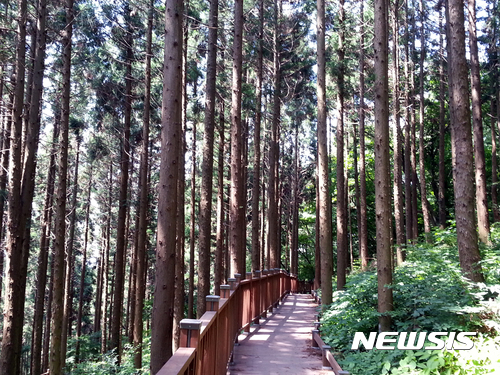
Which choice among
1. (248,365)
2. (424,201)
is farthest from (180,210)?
(424,201)

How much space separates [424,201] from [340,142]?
6.34m

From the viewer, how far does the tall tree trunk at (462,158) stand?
714cm

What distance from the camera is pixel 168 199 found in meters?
7.54

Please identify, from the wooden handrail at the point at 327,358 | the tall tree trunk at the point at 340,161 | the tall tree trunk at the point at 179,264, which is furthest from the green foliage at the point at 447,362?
the tall tree trunk at the point at 340,161

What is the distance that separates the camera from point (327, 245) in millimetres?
11547

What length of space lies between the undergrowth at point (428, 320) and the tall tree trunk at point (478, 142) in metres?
3.16

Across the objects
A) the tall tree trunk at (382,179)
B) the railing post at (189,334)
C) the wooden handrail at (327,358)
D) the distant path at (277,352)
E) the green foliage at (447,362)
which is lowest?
the distant path at (277,352)

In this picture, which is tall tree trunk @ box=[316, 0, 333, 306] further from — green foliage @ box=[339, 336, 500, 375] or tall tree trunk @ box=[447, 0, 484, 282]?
green foliage @ box=[339, 336, 500, 375]

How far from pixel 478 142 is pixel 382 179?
893 cm

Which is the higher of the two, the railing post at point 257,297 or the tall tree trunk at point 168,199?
the tall tree trunk at point 168,199

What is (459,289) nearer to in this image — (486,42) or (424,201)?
(424,201)

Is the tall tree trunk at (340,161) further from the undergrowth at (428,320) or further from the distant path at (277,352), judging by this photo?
the undergrowth at (428,320)

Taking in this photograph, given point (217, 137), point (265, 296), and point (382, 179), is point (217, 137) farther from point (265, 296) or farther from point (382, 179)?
point (382, 179)

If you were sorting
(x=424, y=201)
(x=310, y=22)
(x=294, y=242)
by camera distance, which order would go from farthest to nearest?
(x=294, y=242)
(x=310, y=22)
(x=424, y=201)
